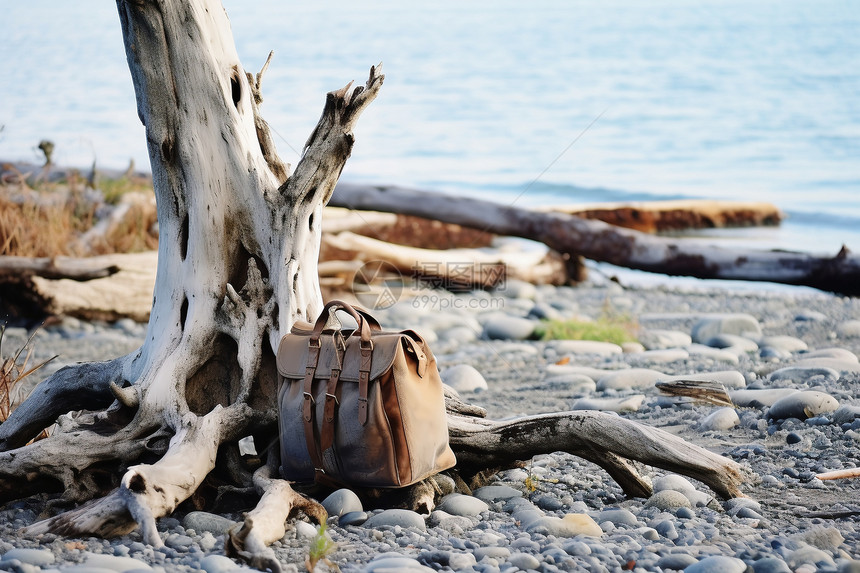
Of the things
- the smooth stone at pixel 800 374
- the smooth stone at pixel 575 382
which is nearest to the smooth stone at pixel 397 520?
the smooth stone at pixel 575 382

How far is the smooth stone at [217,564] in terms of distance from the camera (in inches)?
90.0

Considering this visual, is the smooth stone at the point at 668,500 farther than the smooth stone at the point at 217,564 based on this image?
Yes

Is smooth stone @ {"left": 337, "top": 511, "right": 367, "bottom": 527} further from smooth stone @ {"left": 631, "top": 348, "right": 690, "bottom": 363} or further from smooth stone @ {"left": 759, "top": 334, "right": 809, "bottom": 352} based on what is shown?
smooth stone @ {"left": 759, "top": 334, "right": 809, "bottom": 352}

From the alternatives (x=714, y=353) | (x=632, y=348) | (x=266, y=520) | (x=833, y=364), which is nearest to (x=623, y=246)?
(x=632, y=348)

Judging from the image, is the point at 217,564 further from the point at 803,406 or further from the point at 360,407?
the point at 803,406

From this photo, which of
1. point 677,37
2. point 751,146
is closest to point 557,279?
point 751,146

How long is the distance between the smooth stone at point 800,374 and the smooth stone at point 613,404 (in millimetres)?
864

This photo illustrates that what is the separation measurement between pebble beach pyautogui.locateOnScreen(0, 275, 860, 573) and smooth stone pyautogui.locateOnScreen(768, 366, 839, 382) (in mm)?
16

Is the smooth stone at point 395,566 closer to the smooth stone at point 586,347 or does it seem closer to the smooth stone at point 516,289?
the smooth stone at point 586,347

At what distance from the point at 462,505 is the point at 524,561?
601mm

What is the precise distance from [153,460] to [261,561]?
0.91 metres

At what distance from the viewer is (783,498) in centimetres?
305

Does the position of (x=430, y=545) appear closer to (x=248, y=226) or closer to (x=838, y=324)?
(x=248, y=226)

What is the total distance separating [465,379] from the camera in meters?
5.28
